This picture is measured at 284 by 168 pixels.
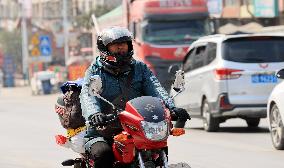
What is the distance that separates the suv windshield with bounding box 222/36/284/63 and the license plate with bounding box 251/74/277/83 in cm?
27

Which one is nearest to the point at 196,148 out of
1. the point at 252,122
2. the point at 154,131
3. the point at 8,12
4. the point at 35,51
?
the point at 252,122

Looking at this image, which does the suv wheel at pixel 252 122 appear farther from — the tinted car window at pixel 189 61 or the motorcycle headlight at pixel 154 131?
the motorcycle headlight at pixel 154 131

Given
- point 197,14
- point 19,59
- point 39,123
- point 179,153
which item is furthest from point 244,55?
point 19,59

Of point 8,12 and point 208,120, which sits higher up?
point 208,120

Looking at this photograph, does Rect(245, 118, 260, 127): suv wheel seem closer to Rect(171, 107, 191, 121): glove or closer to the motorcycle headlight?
Rect(171, 107, 191, 121): glove

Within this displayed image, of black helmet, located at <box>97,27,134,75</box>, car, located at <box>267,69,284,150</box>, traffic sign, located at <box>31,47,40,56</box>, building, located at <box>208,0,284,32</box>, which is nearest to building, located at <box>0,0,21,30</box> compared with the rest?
traffic sign, located at <box>31,47,40,56</box>

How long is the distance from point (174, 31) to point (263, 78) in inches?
564

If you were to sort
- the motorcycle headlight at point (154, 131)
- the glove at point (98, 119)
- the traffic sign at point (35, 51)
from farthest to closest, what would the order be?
the traffic sign at point (35, 51)
the glove at point (98, 119)
the motorcycle headlight at point (154, 131)

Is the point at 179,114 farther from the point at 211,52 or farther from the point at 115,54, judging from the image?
the point at 211,52

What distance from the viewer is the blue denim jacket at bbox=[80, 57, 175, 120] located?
7.67 metres

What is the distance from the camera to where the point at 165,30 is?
1271 inches

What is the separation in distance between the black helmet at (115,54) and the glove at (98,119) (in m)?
0.63

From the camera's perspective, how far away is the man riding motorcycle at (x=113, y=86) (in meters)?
7.52

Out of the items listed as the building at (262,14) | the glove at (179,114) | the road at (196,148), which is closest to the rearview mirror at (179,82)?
the glove at (179,114)
